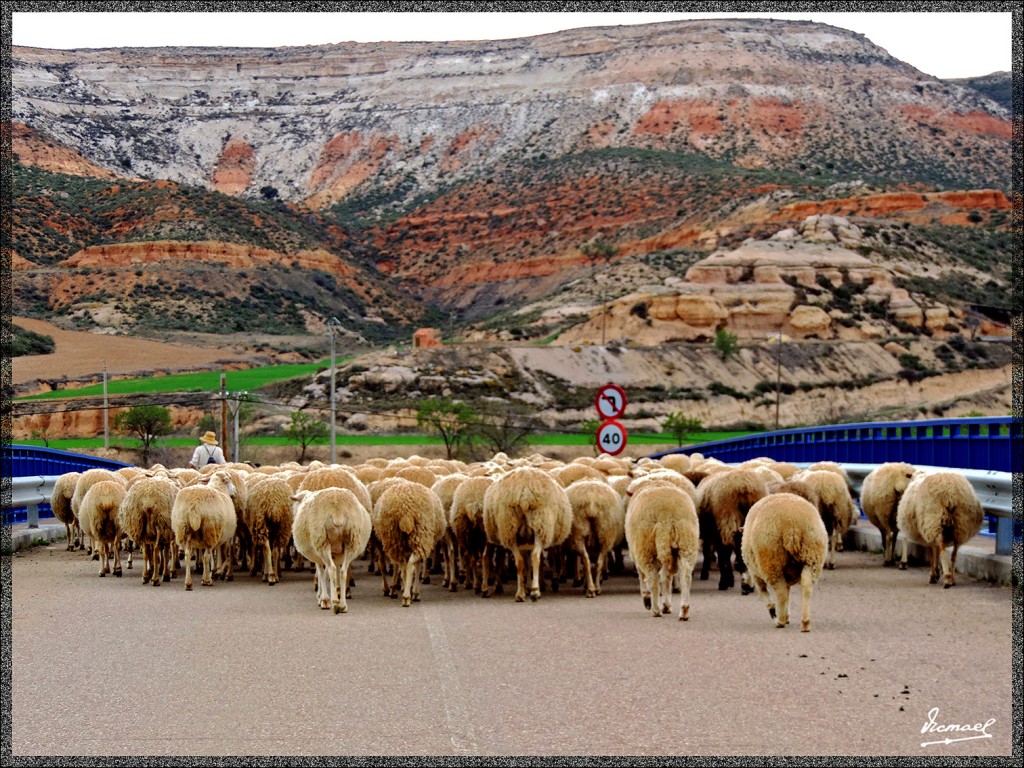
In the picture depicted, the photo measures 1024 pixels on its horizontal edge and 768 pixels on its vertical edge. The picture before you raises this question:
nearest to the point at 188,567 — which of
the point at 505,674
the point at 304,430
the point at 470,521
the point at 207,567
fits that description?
the point at 207,567

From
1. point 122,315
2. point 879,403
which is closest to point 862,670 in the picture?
point 879,403

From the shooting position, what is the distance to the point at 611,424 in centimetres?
2289

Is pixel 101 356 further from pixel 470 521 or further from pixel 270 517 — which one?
pixel 470 521

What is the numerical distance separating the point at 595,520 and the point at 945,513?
3.61m

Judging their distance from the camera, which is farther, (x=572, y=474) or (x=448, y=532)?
(x=572, y=474)

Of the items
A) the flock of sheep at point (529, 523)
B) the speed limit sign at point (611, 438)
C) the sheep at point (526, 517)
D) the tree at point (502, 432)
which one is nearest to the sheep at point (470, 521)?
the flock of sheep at point (529, 523)

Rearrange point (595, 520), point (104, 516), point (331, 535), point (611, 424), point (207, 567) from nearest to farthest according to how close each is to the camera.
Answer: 1. point (331, 535)
2. point (595, 520)
3. point (207, 567)
4. point (104, 516)
5. point (611, 424)

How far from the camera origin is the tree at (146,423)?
65.9 m

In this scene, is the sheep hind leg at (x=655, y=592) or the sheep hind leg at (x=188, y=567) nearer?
the sheep hind leg at (x=655, y=592)

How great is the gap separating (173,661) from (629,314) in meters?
87.8

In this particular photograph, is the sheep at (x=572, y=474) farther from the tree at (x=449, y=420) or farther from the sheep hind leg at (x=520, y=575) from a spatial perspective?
the tree at (x=449, y=420)

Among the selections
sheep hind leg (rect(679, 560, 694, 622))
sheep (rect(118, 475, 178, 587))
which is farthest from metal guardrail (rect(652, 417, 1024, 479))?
sheep (rect(118, 475, 178, 587))

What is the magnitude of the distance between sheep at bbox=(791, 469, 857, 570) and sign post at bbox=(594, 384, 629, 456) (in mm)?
7221

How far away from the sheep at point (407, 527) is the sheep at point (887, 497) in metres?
5.16
